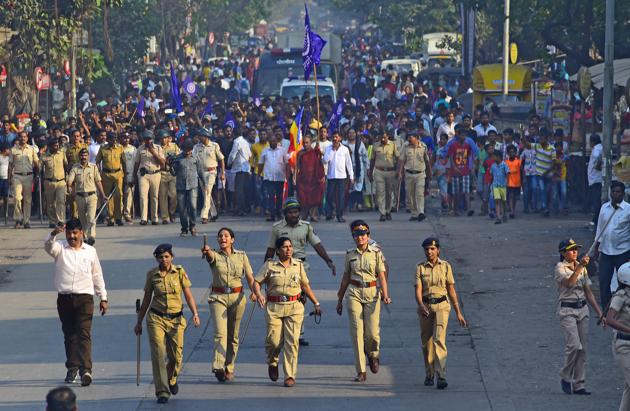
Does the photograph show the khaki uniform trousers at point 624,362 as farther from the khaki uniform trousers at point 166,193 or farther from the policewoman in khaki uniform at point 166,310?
the khaki uniform trousers at point 166,193

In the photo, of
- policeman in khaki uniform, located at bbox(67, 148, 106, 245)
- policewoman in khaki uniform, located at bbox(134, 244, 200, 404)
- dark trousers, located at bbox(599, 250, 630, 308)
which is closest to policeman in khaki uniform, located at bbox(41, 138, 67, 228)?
policeman in khaki uniform, located at bbox(67, 148, 106, 245)

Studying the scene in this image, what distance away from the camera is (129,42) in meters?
47.7

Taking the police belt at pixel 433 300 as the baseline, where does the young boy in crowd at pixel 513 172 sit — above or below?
above

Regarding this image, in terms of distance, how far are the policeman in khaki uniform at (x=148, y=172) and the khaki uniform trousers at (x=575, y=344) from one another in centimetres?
1196

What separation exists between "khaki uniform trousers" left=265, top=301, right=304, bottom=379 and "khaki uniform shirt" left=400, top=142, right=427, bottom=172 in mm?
10805

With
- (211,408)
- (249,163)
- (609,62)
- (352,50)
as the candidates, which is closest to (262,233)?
(249,163)

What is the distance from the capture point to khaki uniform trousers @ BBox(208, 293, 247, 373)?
13.5 meters

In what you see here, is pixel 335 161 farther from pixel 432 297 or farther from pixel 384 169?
pixel 432 297

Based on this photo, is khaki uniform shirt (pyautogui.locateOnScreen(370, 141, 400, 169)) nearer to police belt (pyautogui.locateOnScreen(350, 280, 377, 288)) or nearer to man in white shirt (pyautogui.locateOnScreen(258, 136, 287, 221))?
man in white shirt (pyautogui.locateOnScreen(258, 136, 287, 221))

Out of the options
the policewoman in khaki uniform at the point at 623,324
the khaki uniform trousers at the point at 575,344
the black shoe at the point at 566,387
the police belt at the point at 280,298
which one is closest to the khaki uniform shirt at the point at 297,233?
the police belt at the point at 280,298

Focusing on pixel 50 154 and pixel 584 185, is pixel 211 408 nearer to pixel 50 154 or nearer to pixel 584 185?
pixel 50 154

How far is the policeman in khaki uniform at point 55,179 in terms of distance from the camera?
23719mm

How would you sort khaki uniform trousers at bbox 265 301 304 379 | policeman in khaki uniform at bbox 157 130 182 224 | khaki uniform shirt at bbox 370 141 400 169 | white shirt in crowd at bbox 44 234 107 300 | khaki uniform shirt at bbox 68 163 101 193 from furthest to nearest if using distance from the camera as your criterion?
khaki uniform shirt at bbox 370 141 400 169, policeman in khaki uniform at bbox 157 130 182 224, khaki uniform shirt at bbox 68 163 101 193, white shirt in crowd at bbox 44 234 107 300, khaki uniform trousers at bbox 265 301 304 379

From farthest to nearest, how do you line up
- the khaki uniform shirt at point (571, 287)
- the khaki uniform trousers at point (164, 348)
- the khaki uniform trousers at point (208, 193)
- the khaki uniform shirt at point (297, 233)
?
the khaki uniform trousers at point (208, 193) → the khaki uniform shirt at point (297, 233) → the khaki uniform shirt at point (571, 287) → the khaki uniform trousers at point (164, 348)
